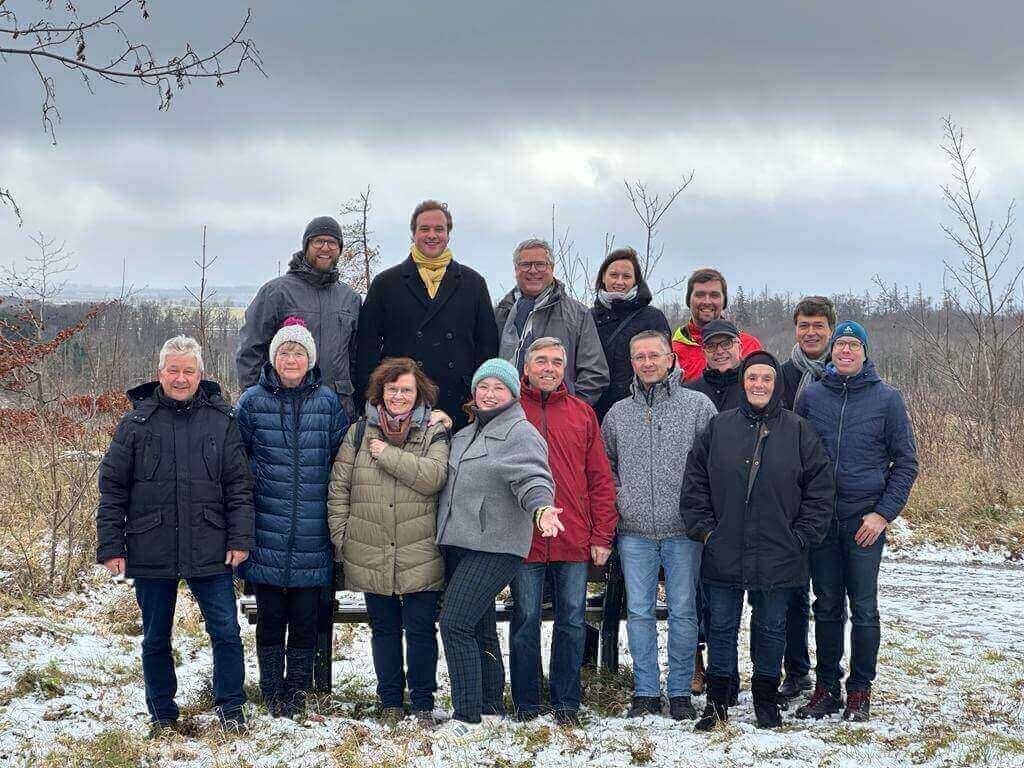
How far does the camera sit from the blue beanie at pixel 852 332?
16.3ft

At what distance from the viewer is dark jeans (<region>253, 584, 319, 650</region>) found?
4770mm

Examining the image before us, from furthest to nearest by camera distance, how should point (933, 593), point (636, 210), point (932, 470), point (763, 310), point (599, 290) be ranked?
point (763, 310) → point (932, 470) → point (636, 210) → point (933, 593) → point (599, 290)

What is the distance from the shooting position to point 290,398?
15.4ft

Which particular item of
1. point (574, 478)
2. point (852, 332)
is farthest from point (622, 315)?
point (852, 332)

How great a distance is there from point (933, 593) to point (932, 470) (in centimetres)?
478

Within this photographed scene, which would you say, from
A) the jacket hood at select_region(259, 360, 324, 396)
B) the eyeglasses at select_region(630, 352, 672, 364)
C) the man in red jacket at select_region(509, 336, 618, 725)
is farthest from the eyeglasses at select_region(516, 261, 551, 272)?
the jacket hood at select_region(259, 360, 324, 396)

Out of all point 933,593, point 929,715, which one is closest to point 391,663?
point 929,715

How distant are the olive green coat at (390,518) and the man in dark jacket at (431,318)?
74 centimetres

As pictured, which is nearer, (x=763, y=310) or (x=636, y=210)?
(x=636, y=210)

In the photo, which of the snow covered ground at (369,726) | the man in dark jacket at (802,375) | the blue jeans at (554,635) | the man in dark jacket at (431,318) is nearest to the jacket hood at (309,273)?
the man in dark jacket at (431,318)

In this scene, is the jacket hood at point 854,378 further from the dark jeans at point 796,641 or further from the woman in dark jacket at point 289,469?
the woman in dark jacket at point 289,469

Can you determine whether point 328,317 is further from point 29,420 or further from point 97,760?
point 29,420

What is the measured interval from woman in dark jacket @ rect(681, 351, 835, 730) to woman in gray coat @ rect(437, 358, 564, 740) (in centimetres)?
92

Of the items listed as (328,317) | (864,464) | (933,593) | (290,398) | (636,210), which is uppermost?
(636,210)
